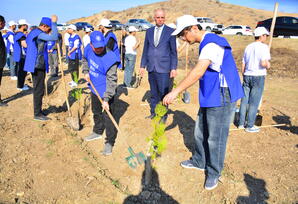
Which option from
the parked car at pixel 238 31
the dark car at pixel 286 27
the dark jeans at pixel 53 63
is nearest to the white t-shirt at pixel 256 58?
the dark jeans at pixel 53 63

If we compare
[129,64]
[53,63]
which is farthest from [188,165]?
[53,63]

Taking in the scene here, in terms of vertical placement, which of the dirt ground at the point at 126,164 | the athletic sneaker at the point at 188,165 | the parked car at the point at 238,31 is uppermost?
the parked car at the point at 238,31

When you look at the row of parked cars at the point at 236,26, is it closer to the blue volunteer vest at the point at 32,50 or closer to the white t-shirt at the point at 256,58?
the blue volunteer vest at the point at 32,50

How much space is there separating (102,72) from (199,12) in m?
36.5

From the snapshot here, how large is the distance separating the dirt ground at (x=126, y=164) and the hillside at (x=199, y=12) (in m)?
30.9

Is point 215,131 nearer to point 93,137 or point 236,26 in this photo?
point 93,137

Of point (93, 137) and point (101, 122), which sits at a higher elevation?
point (101, 122)

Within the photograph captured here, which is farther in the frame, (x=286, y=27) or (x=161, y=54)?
(x=286, y=27)

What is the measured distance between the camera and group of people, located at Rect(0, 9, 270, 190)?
2594mm

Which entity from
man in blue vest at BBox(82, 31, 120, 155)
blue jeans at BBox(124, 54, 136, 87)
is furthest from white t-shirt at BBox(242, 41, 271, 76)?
blue jeans at BBox(124, 54, 136, 87)

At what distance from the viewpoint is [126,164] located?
373cm

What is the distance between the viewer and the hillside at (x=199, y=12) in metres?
35.9

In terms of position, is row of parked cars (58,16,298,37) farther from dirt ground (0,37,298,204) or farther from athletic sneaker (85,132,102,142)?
athletic sneaker (85,132,102,142)

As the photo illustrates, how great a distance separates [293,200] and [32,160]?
11.7 ft
